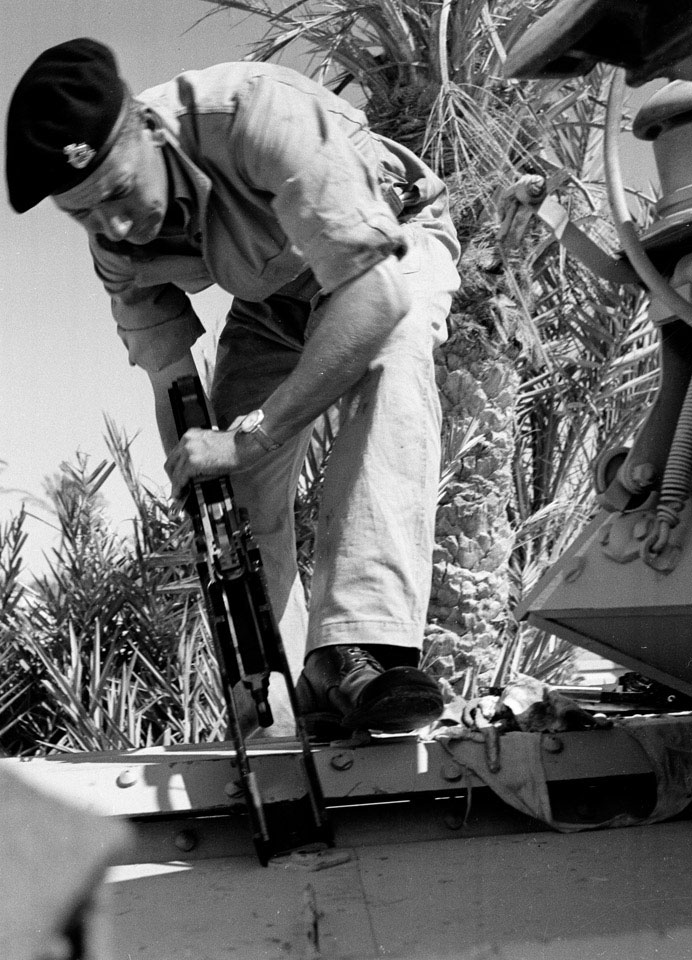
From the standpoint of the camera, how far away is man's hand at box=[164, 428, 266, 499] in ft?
6.89

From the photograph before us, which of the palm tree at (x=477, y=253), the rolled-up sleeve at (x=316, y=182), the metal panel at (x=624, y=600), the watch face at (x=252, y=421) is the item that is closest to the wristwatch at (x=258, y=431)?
the watch face at (x=252, y=421)

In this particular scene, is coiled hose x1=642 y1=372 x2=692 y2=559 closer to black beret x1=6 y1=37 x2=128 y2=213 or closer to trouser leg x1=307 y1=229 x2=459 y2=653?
trouser leg x1=307 y1=229 x2=459 y2=653

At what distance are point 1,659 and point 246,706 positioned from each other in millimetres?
3680

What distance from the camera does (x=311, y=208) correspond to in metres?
2.09

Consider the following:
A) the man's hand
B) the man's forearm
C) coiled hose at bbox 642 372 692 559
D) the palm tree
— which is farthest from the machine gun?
the palm tree

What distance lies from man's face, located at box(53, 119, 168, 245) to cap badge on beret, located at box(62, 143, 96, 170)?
3cm

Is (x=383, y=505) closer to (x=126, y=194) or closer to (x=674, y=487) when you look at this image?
(x=674, y=487)

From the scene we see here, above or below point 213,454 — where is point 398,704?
below

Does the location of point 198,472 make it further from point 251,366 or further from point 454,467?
point 454,467

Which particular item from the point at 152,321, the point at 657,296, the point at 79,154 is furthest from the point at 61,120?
the point at 657,296

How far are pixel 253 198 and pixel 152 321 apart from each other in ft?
1.49

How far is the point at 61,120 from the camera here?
6.84 feet

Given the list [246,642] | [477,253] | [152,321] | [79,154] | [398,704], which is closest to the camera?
[398,704]

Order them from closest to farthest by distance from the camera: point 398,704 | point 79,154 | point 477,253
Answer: point 398,704, point 79,154, point 477,253
